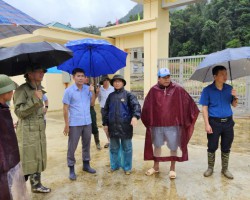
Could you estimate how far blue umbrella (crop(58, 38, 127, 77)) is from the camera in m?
3.94

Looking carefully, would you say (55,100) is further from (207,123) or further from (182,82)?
(207,123)

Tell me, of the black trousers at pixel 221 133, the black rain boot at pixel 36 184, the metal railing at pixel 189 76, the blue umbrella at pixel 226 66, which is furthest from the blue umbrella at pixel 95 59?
the metal railing at pixel 189 76

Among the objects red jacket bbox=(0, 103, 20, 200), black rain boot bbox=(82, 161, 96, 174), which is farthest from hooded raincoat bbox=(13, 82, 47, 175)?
black rain boot bbox=(82, 161, 96, 174)

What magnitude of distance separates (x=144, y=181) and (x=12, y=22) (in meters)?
2.67

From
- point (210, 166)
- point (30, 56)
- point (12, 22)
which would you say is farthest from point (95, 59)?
point (210, 166)

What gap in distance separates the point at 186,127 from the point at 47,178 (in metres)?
2.22

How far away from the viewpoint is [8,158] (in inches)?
82.4

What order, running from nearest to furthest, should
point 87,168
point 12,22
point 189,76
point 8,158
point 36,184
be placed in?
point 8,158 < point 12,22 < point 36,184 < point 87,168 < point 189,76

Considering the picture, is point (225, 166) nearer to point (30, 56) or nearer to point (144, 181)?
point (144, 181)

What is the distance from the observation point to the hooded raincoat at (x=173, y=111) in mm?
3660

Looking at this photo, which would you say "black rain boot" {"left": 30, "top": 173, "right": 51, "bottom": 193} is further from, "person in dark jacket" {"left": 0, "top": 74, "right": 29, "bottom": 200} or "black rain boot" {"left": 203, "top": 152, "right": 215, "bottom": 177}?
"black rain boot" {"left": 203, "top": 152, "right": 215, "bottom": 177}

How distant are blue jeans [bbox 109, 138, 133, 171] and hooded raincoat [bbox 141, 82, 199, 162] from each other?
15.9 inches

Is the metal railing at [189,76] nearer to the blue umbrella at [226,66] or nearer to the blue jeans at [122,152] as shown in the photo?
the blue umbrella at [226,66]

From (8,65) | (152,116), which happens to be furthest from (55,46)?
(152,116)
